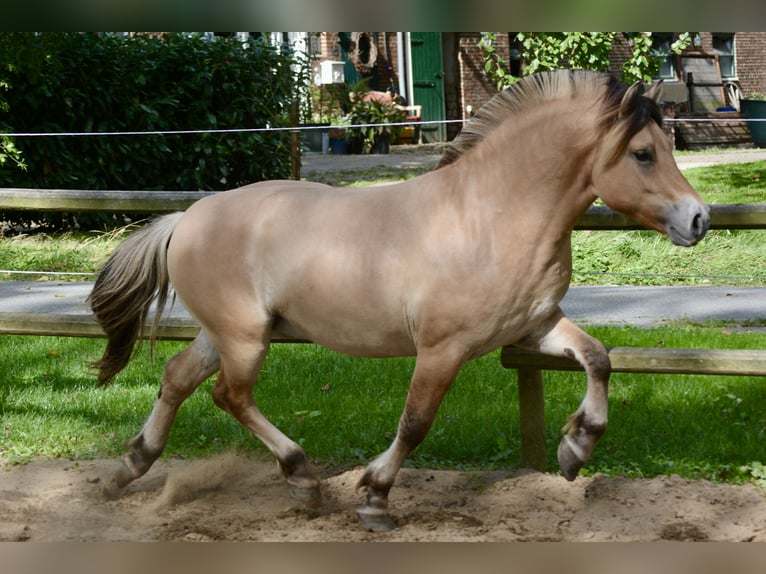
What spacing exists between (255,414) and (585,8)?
9.71 feet

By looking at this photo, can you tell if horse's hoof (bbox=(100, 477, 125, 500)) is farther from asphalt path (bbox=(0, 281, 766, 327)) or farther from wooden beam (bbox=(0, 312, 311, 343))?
asphalt path (bbox=(0, 281, 766, 327))

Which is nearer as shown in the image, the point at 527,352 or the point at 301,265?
the point at 301,265

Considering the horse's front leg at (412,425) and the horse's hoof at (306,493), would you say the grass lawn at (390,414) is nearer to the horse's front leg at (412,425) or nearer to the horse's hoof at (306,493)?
the horse's hoof at (306,493)

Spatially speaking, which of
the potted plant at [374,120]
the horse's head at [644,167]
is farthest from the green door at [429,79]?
the horse's head at [644,167]

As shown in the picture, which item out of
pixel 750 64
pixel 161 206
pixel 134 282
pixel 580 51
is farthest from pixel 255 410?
pixel 750 64

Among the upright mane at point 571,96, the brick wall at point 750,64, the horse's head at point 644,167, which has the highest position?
the brick wall at point 750,64

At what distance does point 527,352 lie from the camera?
152 inches

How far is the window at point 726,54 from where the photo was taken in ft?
75.8

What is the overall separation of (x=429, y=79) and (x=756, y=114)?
763 cm

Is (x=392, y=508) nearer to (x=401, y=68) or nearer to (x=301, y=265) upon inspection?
(x=301, y=265)

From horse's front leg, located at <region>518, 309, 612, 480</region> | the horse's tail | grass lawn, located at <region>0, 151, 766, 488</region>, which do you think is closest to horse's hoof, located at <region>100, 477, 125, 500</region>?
grass lawn, located at <region>0, 151, 766, 488</region>

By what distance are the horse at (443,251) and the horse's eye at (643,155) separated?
2 centimetres

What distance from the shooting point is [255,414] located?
369 cm

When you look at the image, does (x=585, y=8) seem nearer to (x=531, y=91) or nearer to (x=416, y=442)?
(x=531, y=91)
